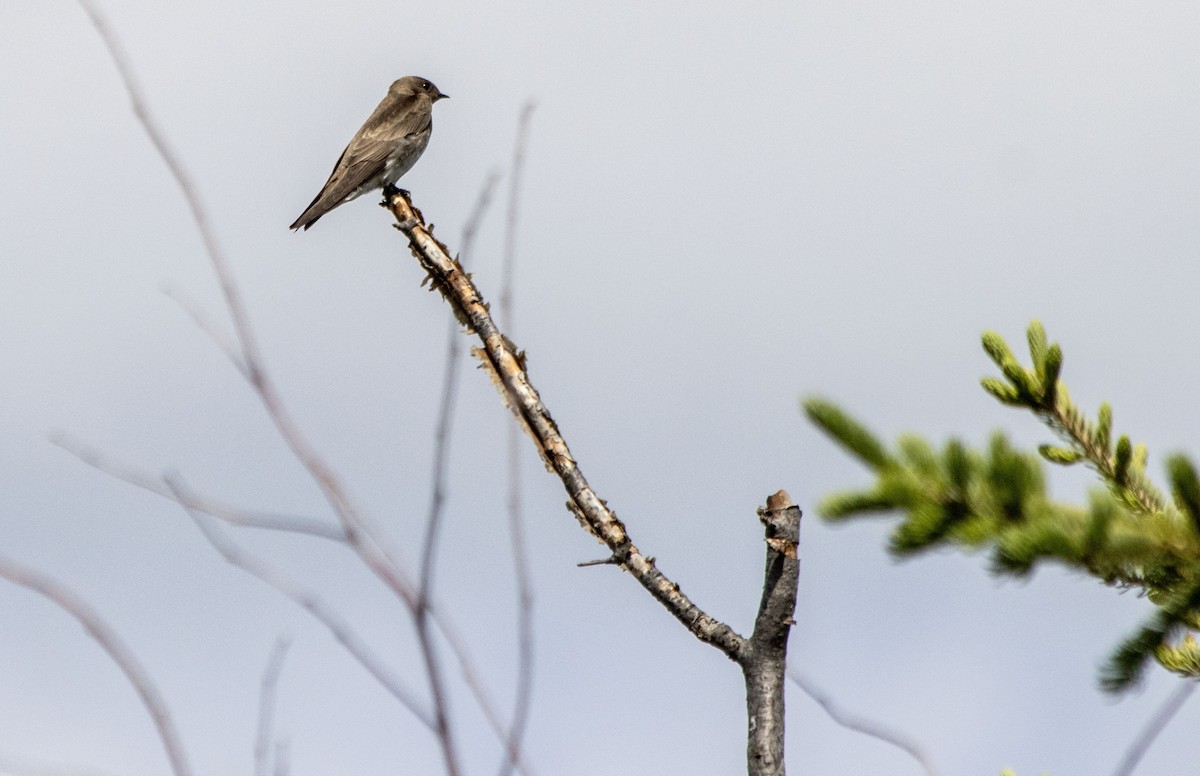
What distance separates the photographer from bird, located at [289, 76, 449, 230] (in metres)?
14.6

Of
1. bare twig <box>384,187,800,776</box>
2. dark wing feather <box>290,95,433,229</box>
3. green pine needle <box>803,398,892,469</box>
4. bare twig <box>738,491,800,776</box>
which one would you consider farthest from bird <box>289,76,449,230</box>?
green pine needle <box>803,398,892,469</box>

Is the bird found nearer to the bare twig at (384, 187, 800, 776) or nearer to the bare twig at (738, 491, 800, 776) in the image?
the bare twig at (384, 187, 800, 776)

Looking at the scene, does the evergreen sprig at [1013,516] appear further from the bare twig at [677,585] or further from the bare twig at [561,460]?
the bare twig at [561,460]

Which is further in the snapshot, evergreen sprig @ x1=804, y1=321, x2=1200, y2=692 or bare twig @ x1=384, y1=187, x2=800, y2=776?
bare twig @ x1=384, y1=187, x2=800, y2=776

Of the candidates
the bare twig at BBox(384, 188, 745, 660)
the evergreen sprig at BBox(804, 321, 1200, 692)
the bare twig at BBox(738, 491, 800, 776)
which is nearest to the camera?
the evergreen sprig at BBox(804, 321, 1200, 692)

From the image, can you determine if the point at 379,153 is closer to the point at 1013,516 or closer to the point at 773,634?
the point at 773,634

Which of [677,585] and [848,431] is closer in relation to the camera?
[848,431]

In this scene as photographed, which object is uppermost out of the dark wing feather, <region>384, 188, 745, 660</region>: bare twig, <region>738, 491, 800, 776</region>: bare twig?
the dark wing feather

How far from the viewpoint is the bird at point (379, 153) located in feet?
47.9

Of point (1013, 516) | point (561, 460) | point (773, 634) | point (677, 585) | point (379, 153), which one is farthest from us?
point (379, 153)

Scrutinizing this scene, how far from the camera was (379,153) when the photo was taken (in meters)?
14.9

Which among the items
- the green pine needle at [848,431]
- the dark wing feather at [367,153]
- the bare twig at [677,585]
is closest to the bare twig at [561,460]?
the bare twig at [677,585]

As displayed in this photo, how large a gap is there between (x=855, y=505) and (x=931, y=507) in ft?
0.41

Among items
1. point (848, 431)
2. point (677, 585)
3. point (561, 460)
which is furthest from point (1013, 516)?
point (561, 460)
